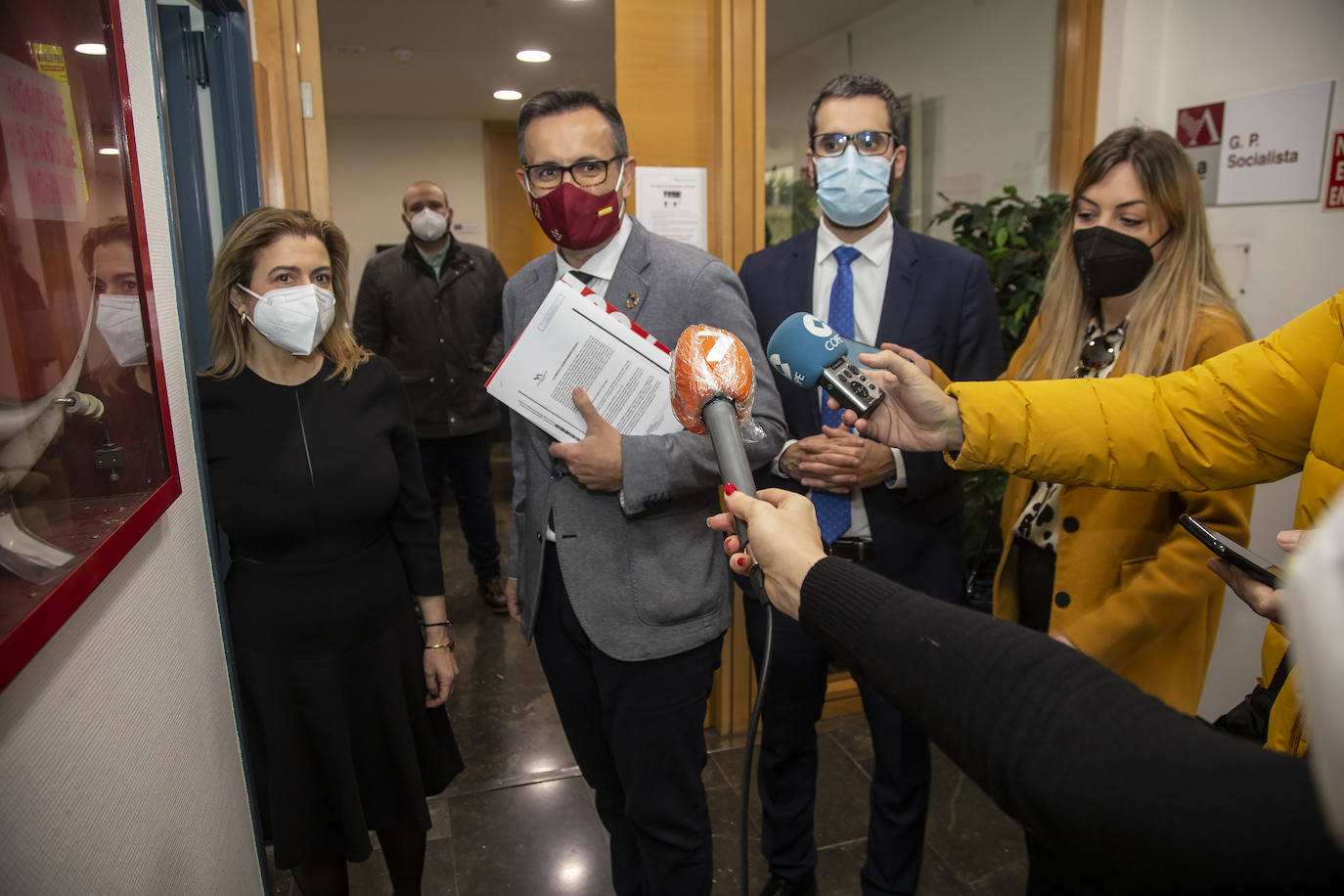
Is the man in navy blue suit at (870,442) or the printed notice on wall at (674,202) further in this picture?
the printed notice on wall at (674,202)

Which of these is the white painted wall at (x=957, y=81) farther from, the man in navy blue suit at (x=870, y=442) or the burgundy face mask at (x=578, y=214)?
the burgundy face mask at (x=578, y=214)

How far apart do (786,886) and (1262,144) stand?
2448 millimetres

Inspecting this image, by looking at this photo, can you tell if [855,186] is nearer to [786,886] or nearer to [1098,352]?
[1098,352]

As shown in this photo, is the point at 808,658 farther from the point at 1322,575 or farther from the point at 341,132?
the point at 341,132

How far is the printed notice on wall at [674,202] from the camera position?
2354 mm

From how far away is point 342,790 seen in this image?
149cm

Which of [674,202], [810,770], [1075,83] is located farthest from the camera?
[1075,83]

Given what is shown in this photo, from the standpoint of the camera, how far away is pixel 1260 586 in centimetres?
90

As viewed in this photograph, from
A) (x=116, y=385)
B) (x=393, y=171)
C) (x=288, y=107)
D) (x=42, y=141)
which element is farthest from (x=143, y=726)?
(x=393, y=171)

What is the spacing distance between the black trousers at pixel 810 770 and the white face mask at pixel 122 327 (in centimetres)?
123

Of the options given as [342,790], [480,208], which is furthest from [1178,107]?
[480,208]

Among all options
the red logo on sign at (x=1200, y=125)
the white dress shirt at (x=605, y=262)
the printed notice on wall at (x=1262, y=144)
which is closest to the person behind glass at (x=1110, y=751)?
the white dress shirt at (x=605, y=262)

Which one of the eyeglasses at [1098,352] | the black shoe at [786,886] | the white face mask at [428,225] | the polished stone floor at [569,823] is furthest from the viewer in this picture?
the white face mask at [428,225]

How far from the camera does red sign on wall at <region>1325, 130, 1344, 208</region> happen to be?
2102mm
